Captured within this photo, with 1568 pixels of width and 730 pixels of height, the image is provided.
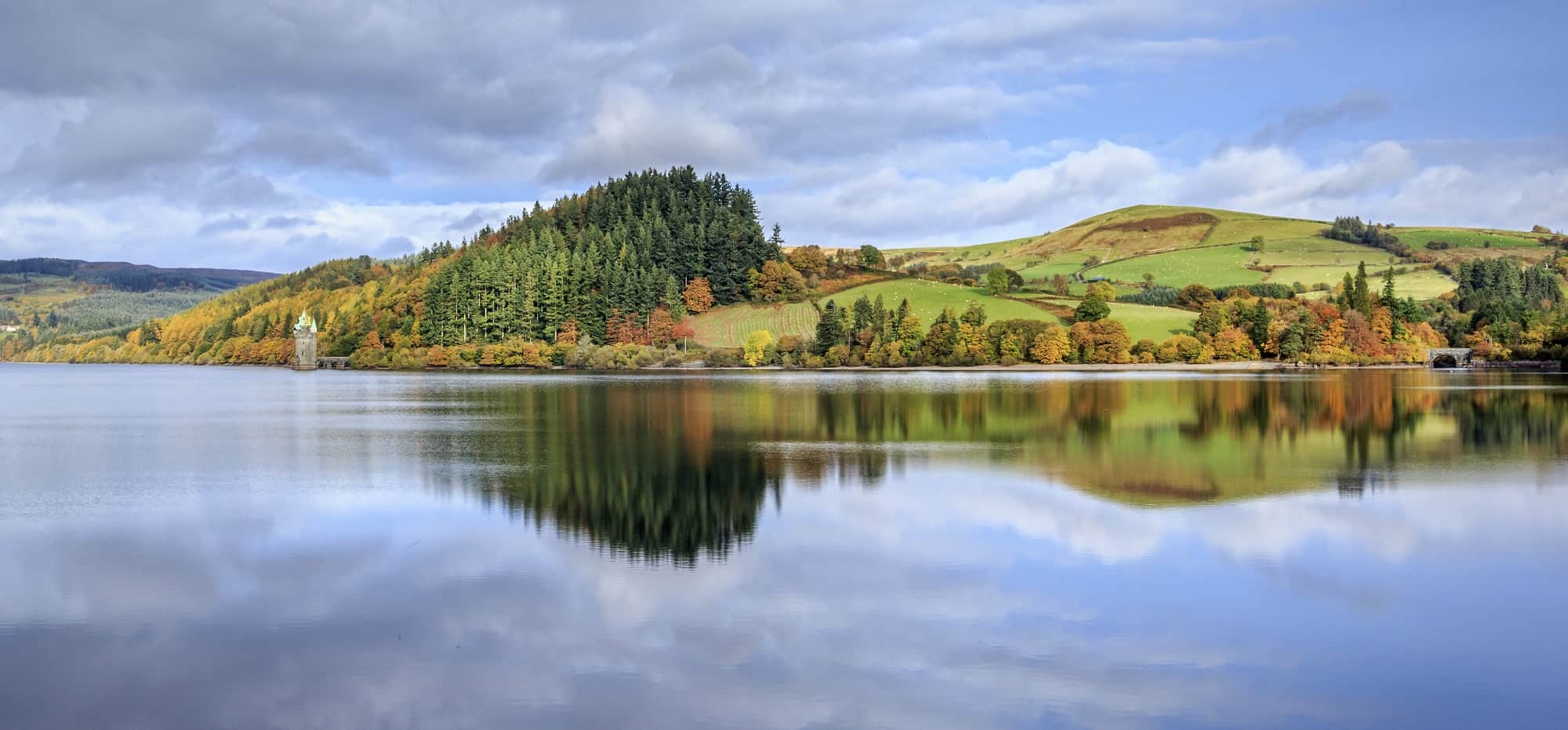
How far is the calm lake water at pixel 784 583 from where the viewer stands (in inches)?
420

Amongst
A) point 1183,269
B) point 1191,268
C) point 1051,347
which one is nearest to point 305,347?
point 1051,347

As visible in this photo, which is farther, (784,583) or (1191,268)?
(1191,268)

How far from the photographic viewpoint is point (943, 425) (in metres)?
40.2

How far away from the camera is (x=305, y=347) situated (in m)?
143

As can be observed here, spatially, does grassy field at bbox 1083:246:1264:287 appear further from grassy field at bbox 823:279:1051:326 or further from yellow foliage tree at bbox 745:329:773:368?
yellow foliage tree at bbox 745:329:773:368

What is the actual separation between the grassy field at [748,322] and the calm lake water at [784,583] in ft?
295

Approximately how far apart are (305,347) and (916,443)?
127m

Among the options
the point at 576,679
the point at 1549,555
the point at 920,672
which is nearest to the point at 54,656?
the point at 576,679

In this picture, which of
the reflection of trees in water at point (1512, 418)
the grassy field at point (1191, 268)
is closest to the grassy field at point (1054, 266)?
the grassy field at point (1191, 268)

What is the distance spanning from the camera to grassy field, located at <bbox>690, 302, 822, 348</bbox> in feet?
407

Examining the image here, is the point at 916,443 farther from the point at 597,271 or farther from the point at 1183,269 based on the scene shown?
the point at 1183,269

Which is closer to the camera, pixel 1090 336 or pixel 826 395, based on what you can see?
pixel 826 395

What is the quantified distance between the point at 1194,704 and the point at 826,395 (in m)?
49.6

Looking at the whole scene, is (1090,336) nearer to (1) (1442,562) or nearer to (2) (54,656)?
(1) (1442,562)
